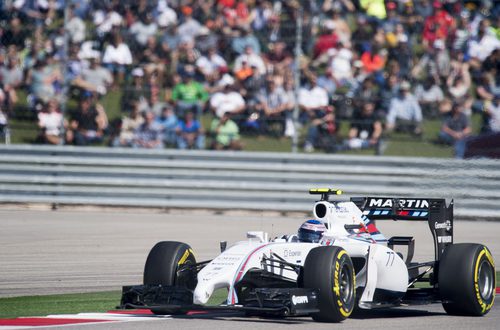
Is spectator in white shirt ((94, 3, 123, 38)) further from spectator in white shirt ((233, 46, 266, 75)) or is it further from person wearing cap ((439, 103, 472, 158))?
person wearing cap ((439, 103, 472, 158))

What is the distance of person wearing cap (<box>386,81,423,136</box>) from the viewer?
1509cm

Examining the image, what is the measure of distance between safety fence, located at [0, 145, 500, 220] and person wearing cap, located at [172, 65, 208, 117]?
848 millimetres

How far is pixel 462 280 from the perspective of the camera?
766cm

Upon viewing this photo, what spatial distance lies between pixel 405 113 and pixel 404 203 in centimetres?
675

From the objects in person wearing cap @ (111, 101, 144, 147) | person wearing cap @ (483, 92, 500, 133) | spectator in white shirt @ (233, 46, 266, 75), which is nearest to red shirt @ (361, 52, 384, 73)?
spectator in white shirt @ (233, 46, 266, 75)

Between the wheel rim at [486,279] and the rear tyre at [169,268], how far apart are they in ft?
7.58

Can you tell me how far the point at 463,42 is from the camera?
15.6 meters

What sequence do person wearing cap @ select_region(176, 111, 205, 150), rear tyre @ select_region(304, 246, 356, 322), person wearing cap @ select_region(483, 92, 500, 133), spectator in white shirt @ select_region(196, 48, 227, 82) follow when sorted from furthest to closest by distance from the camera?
spectator in white shirt @ select_region(196, 48, 227, 82)
person wearing cap @ select_region(176, 111, 205, 150)
person wearing cap @ select_region(483, 92, 500, 133)
rear tyre @ select_region(304, 246, 356, 322)

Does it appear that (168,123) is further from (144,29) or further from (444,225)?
(444,225)

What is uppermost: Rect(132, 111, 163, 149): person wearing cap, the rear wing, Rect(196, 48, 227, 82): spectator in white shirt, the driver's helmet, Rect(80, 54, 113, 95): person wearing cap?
Rect(196, 48, 227, 82): spectator in white shirt

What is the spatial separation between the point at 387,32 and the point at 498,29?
68.7 inches

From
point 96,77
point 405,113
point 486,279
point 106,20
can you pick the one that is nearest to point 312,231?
point 486,279

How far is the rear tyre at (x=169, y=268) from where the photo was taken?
7.45 meters

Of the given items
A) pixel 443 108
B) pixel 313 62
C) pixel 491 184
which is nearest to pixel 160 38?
pixel 313 62
